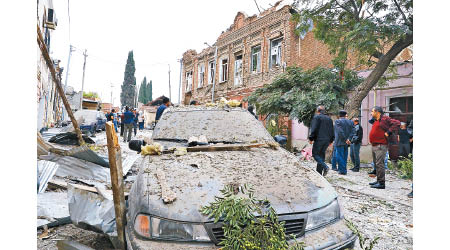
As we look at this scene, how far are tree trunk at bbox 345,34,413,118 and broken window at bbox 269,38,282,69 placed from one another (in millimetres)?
6616

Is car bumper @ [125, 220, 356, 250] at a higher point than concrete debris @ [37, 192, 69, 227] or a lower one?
higher

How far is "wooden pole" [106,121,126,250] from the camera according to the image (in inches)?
84.5

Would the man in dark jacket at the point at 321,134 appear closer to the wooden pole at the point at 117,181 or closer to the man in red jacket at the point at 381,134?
the man in red jacket at the point at 381,134

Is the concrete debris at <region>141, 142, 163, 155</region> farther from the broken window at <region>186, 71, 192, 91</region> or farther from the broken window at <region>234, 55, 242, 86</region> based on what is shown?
the broken window at <region>186, 71, 192, 91</region>

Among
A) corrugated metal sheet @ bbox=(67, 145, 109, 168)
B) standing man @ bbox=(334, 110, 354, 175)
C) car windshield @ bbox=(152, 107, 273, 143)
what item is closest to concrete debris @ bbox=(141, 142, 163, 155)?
car windshield @ bbox=(152, 107, 273, 143)

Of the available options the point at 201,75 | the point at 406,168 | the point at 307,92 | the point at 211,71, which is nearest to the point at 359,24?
the point at 307,92

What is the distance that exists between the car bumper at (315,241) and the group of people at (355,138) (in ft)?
12.2

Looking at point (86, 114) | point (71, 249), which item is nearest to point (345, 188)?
point (71, 249)

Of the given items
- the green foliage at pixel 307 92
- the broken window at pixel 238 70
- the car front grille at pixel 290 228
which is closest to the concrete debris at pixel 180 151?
the car front grille at pixel 290 228

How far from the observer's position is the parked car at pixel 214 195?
180cm

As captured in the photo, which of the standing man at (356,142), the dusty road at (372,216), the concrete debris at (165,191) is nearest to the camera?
the concrete debris at (165,191)

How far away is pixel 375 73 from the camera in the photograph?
8.05 metres

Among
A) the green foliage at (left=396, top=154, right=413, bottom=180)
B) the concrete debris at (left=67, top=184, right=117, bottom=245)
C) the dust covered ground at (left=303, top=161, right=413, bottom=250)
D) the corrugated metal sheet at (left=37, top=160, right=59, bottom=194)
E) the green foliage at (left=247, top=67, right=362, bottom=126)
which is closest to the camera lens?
the concrete debris at (left=67, top=184, right=117, bottom=245)

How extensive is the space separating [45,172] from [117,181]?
300 centimetres
